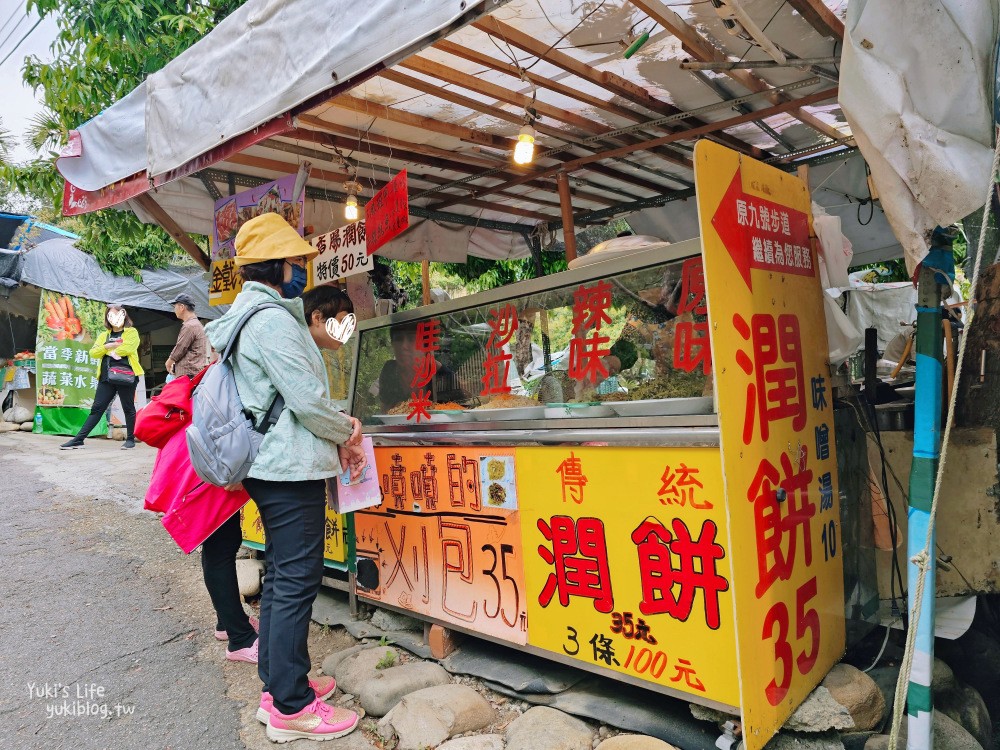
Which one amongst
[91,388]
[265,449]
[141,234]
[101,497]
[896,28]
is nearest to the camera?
Answer: [896,28]

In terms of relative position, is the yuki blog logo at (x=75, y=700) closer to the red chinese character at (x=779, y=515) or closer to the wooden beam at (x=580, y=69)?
the red chinese character at (x=779, y=515)

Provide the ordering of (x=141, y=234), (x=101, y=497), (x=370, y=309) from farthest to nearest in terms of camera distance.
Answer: (x=101, y=497), (x=141, y=234), (x=370, y=309)

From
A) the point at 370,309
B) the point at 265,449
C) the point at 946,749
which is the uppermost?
the point at 370,309

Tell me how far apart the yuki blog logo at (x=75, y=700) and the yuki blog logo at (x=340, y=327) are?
2006 mm

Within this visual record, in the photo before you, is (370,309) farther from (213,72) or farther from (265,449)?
(265,449)

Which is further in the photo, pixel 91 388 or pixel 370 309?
pixel 91 388

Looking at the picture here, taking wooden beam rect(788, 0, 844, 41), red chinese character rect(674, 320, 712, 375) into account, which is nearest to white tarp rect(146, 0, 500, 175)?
red chinese character rect(674, 320, 712, 375)

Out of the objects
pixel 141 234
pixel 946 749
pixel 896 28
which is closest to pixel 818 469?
pixel 946 749

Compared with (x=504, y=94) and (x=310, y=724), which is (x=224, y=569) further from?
(x=504, y=94)

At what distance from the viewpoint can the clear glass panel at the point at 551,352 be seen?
2.73 m

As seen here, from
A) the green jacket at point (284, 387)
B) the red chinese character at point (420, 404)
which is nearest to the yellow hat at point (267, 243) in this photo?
the green jacket at point (284, 387)

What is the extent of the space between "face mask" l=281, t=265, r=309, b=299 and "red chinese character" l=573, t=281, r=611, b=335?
1.28 metres

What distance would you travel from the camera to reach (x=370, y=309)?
6.04 metres

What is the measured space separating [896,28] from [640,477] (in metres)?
1.68
